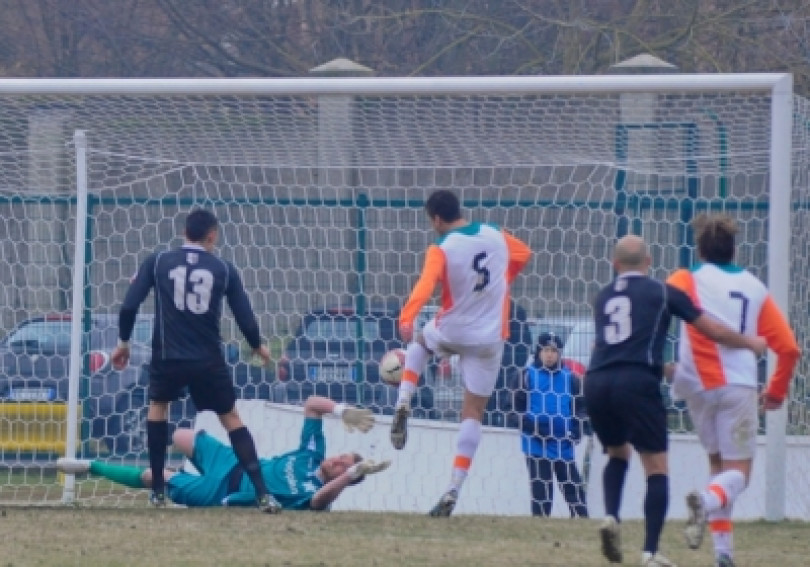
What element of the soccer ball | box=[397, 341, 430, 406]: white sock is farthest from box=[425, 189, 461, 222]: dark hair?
the soccer ball

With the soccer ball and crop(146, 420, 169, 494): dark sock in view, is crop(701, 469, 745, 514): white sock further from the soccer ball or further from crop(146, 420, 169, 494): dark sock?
crop(146, 420, 169, 494): dark sock

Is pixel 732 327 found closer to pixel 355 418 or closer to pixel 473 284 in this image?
pixel 473 284

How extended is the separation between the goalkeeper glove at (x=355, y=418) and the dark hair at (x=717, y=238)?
282 centimetres

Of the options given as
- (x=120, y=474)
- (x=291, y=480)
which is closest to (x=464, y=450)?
(x=291, y=480)

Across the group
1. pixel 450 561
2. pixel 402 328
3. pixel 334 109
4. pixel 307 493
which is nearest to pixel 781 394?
pixel 450 561

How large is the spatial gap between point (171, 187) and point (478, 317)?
3.31 meters

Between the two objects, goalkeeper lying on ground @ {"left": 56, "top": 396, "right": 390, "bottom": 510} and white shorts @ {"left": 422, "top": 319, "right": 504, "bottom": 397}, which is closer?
white shorts @ {"left": 422, "top": 319, "right": 504, "bottom": 397}

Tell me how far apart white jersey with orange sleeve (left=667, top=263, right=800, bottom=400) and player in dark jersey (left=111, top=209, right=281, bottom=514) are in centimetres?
285

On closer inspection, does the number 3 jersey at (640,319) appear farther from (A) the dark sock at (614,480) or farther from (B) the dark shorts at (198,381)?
(B) the dark shorts at (198,381)

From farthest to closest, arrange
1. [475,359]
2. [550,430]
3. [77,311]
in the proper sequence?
[550,430]
[77,311]
[475,359]

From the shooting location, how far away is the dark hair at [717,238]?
762 cm

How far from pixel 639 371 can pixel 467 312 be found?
7.69ft

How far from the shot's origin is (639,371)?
743 centimetres

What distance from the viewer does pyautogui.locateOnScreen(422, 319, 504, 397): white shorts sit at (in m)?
9.70
